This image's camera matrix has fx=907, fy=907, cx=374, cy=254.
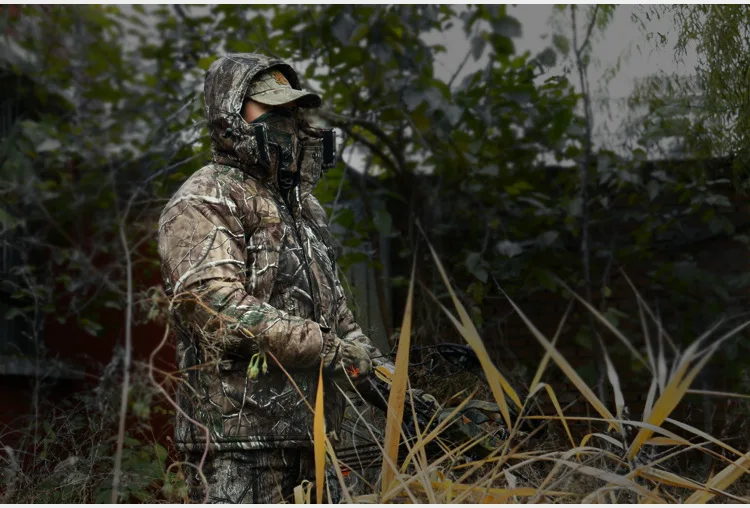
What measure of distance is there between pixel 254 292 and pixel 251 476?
1.57 feet

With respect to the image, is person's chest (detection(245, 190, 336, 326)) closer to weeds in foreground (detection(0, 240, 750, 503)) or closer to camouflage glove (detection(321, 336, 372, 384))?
camouflage glove (detection(321, 336, 372, 384))

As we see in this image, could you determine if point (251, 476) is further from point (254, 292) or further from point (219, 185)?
point (219, 185)

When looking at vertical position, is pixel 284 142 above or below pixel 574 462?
above

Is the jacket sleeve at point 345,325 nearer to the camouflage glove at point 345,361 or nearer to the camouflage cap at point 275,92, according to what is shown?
the camouflage glove at point 345,361

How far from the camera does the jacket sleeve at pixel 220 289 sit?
216 centimetres

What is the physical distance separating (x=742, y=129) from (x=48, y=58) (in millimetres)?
5498

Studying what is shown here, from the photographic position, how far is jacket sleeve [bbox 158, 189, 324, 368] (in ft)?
7.07

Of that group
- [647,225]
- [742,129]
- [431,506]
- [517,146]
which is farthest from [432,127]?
[431,506]

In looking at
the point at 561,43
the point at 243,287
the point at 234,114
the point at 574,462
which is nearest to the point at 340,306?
the point at 243,287

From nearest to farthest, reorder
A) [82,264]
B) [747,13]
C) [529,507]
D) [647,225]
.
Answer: [529,507] → [747,13] → [647,225] → [82,264]

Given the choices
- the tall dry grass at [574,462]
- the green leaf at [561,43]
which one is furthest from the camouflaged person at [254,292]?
the green leaf at [561,43]

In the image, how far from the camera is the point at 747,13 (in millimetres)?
2682

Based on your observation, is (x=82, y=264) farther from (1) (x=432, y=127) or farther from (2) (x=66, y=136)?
(1) (x=432, y=127)

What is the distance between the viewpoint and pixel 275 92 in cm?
252
